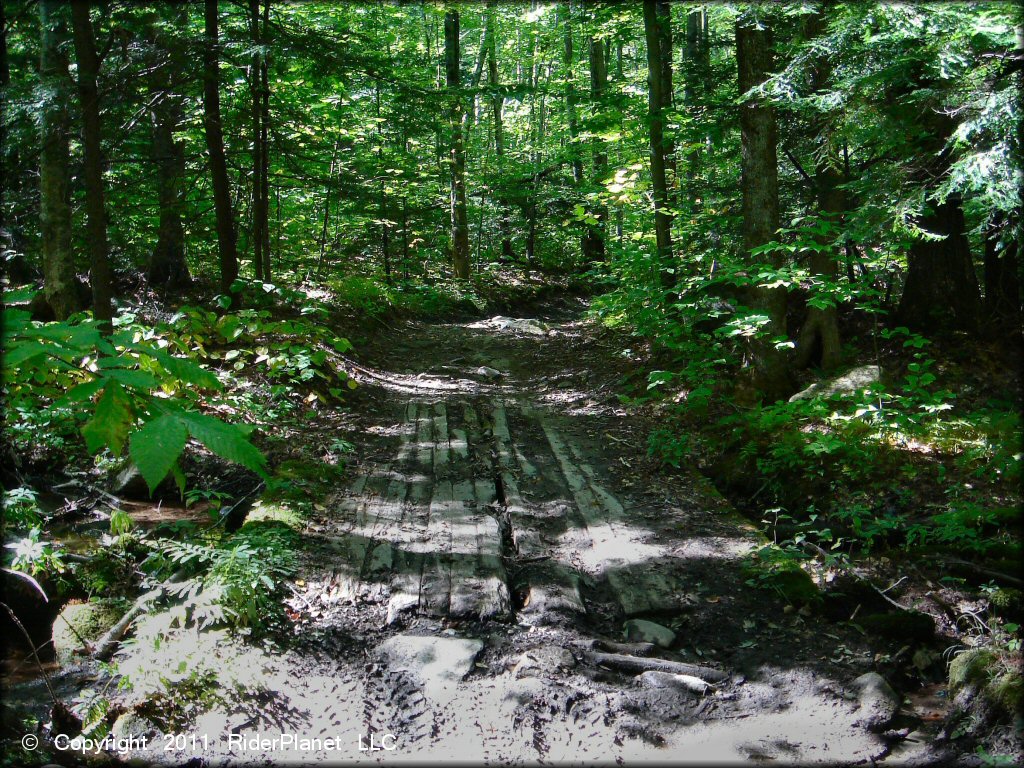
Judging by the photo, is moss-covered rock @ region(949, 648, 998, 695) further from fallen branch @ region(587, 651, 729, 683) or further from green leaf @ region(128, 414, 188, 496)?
green leaf @ region(128, 414, 188, 496)

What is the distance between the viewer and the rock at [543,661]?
3.83 meters

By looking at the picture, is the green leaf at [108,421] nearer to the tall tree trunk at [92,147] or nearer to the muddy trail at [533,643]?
the muddy trail at [533,643]

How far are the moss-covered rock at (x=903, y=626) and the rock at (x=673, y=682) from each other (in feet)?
4.65

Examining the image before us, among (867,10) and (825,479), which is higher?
(867,10)

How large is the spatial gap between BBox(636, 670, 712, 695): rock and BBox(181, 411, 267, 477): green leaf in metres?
2.88

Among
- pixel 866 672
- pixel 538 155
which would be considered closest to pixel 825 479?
pixel 866 672

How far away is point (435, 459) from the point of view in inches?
285

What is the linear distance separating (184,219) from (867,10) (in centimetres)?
1008

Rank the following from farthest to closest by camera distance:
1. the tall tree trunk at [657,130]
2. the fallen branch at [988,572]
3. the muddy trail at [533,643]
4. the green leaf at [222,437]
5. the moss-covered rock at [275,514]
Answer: the tall tree trunk at [657,130]
the moss-covered rock at [275,514]
the fallen branch at [988,572]
the muddy trail at [533,643]
the green leaf at [222,437]

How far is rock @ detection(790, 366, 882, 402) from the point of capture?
23.5 feet

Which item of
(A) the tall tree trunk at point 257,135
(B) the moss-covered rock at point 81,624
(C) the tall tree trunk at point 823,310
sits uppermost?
(A) the tall tree trunk at point 257,135

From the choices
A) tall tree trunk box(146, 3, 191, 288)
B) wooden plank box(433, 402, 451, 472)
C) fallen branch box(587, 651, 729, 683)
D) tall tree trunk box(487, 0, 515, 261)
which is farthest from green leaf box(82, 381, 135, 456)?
tall tree trunk box(487, 0, 515, 261)

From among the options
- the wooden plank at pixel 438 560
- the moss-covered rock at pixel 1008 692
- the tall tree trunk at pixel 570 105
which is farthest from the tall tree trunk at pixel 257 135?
the moss-covered rock at pixel 1008 692

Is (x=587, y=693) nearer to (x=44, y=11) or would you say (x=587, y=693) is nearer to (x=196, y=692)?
(x=196, y=692)
